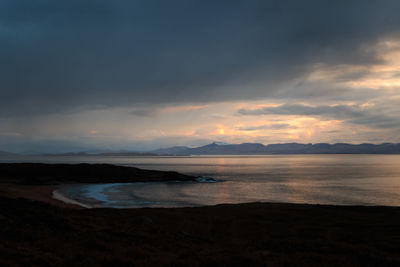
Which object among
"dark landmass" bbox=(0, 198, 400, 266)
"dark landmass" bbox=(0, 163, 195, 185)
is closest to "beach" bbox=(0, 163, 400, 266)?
"dark landmass" bbox=(0, 198, 400, 266)

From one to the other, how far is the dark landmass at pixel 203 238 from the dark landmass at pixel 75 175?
4983 centimetres

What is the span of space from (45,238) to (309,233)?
55.8ft

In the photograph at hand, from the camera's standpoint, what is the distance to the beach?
41.8 ft

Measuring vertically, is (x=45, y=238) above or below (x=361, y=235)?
above

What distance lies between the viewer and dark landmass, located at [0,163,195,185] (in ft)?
225

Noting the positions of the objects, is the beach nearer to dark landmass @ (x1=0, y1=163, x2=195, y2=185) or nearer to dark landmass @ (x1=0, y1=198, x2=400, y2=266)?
dark landmass @ (x1=0, y1=198, x2=400, y2=266)

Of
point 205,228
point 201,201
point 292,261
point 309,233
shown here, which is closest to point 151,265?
point 292,261

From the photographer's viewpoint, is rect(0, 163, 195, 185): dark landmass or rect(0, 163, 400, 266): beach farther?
rect(0, 163, 195, 185): dark landmass

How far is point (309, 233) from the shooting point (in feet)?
66.0

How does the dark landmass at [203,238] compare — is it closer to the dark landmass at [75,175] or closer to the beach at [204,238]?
the beach at [204,238]

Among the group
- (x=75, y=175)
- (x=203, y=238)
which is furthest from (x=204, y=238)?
(x=75, y=175)

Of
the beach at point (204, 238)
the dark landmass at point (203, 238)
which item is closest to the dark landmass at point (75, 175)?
the beach at point (204, 238)

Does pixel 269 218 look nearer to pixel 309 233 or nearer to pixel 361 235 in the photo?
Answer: pixel 309 233

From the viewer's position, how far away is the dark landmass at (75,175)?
68.5 m
